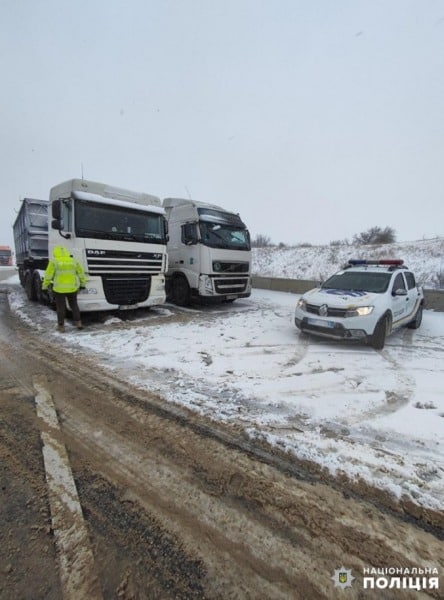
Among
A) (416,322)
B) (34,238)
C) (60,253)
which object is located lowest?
(416,322)

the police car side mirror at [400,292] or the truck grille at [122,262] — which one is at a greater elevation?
the truck grille at [122,262]

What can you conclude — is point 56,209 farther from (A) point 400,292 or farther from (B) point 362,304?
(A) point 400,292

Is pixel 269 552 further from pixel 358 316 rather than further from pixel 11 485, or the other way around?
pixel 358 316

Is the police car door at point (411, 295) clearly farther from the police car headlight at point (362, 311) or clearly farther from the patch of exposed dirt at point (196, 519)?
the patch of exposed dirt at point (196, 519)

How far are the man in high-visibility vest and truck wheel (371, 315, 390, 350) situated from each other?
20.1 feet

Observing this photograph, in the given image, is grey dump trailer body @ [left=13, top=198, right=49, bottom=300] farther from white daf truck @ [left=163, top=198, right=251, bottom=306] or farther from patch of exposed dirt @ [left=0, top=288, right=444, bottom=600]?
patch of exposed dirt @ [left=0, top=288, right=444, bottom=600]

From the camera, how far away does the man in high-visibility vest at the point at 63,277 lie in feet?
20.8

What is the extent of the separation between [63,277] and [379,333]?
257 inches

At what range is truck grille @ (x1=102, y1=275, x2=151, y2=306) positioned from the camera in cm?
709

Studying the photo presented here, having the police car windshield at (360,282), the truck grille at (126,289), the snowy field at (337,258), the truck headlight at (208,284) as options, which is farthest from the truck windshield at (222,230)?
the snowy field at (337,258)

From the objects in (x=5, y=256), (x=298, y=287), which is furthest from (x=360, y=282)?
(x=5, y=256)

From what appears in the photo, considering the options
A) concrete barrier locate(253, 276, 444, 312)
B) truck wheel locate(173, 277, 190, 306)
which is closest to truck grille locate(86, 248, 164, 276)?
truck wheel locate(173, 277, 190, 306)

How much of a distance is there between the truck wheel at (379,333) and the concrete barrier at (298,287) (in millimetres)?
5881

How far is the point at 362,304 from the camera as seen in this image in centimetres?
556
